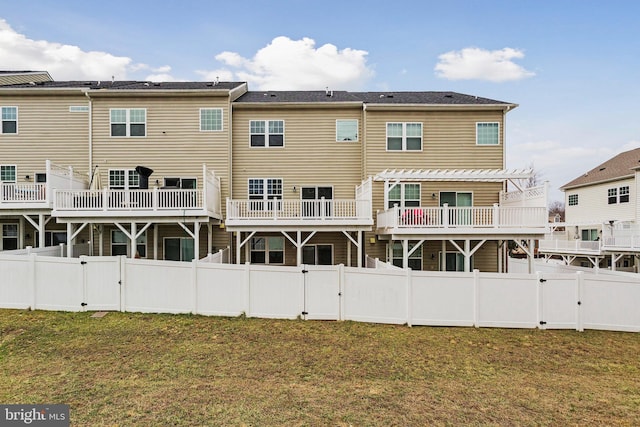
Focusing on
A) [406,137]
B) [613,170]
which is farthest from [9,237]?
[613,170]

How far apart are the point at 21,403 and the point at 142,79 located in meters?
17.8

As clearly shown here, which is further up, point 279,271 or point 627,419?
point 279,271

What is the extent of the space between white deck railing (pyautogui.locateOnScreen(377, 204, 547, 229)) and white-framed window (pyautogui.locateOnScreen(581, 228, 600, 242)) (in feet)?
56.6

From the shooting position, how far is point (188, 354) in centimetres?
646

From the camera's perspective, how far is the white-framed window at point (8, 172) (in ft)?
49.1

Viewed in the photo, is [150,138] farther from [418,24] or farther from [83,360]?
[418,24]

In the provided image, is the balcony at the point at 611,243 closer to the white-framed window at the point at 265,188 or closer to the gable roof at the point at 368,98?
the gable roof at the point at 368,98

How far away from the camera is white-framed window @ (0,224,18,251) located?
15.0 meters

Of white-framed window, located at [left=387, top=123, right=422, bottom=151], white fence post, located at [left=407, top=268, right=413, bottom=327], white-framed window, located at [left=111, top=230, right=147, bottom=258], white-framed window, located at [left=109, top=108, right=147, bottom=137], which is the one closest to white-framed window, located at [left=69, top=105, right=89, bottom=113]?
white-framed window, located at [left=109, top=108, right=147, bottom=137]

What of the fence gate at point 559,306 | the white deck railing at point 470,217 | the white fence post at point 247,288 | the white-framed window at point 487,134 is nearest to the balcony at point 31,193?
the white fence post at point 247,288

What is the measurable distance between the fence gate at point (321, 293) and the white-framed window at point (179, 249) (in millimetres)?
8174

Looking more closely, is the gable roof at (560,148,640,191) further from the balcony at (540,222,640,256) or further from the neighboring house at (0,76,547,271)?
the neighboring house at (0,76,547,271)

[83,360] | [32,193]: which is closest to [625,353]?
[83,360]

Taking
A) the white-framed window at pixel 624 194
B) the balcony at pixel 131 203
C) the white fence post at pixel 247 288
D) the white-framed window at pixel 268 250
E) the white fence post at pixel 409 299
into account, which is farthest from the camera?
the white-framed window at pixel 624 194
